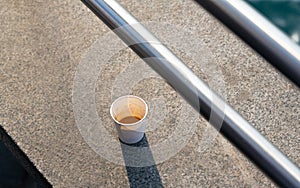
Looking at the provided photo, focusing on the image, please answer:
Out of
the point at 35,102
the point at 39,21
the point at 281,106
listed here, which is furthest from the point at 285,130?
the point at 39,21

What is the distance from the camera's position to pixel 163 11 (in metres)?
2.44

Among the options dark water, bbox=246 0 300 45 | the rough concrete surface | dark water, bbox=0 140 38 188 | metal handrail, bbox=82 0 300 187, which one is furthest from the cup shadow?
dark water, bbox=246 0 300 45

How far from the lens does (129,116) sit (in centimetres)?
199

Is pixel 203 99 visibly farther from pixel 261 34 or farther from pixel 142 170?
pixel 142 170

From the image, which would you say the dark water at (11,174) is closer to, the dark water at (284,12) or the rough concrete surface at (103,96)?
the rough concrete surface at (103,96)

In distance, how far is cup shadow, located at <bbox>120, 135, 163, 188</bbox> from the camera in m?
1.88

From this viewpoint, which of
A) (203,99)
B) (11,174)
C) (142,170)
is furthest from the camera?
(11,174)

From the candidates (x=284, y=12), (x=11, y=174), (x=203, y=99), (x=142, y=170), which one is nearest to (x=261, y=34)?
(x=203, y=99)

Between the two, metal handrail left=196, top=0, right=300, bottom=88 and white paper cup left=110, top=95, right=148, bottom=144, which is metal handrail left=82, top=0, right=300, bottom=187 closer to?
metal handrail left=196, top=0, right=300, bottom=88

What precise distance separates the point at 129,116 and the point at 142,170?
22 centimetres

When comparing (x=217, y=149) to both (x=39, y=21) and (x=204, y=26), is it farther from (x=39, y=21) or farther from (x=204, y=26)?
(x=39, y=21)

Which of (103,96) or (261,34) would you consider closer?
(261,34)

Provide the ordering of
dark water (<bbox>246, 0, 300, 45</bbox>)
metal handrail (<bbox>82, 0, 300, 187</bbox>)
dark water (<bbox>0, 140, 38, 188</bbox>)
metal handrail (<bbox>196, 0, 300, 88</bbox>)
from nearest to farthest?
metal handrail (<bbox>196, 0, 300, 88</bbox>), metal handrail (<bbox>82, 0, 300, 187</bbox>), dark water (<bbox>0, 140, 38, 188</bbox>), dark water (<bbox>246, 0, 300, 45</bbox>)

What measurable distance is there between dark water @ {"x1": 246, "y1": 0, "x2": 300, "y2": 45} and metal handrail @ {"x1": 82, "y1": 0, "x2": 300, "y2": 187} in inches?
200
